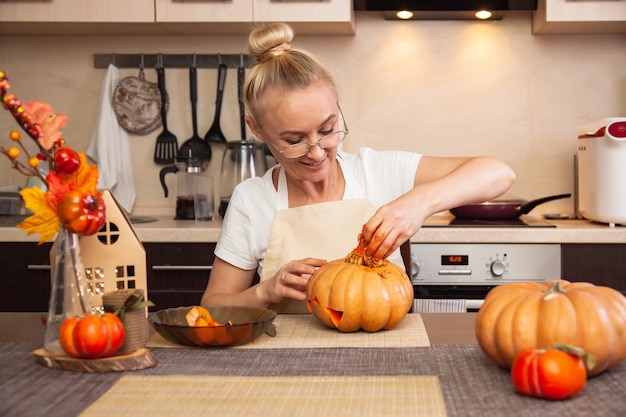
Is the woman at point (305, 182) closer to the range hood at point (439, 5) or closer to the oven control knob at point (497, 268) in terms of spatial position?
the oven control knob at point (497, 268)

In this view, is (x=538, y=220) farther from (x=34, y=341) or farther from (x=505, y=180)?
(x=34, y=341)

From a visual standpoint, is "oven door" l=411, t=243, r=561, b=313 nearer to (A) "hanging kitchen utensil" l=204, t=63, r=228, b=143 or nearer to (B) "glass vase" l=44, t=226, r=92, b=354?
(A) "hanging kitchen utensil" l=204, t=63, r=228, b=143

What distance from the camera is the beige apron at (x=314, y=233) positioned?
1847mm

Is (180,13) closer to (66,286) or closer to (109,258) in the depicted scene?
(109,258)

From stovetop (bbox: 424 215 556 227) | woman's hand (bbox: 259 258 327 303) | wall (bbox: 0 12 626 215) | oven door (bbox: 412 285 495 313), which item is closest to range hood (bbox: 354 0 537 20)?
wall (bbox: 0 12 626 215)

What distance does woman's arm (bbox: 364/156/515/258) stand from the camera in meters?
1.42

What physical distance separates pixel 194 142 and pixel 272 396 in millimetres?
2172

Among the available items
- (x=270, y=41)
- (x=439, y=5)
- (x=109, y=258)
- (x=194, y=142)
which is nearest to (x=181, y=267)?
(x=194, y=142)

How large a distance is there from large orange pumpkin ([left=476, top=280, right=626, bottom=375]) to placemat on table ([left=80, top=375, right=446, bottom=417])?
0.11 meters

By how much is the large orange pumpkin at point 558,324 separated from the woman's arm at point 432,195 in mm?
319

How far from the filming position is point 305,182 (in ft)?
6.13

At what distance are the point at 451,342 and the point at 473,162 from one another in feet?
1.88

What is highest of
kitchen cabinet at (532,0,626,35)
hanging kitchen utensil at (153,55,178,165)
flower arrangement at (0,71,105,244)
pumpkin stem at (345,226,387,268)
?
kitchen cabinet at (532,0,626,35)

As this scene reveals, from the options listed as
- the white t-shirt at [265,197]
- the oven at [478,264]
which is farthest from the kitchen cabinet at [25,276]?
the oven at [478,264]
